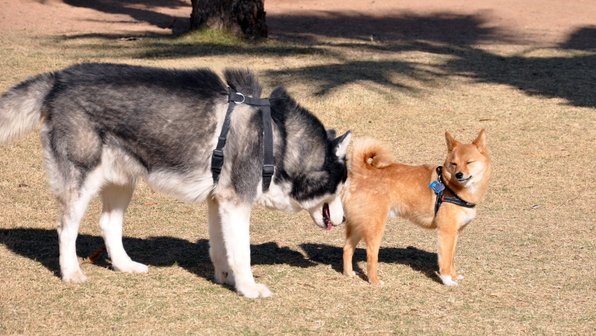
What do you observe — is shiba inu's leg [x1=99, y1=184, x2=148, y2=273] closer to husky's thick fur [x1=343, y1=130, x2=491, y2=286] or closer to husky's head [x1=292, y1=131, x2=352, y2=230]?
husky's head [x1=292, y1=131, x2=352, y2=230]

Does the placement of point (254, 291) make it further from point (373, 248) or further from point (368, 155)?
point (368, 155)

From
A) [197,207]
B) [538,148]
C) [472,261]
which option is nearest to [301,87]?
[538,148]

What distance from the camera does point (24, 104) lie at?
6.80 metres

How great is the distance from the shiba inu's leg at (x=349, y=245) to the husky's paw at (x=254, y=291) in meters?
0.86

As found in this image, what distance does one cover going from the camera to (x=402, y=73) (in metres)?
14.5

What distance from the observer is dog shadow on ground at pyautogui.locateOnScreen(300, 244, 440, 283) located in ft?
25.1

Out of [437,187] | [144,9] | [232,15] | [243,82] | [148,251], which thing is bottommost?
[144,9]

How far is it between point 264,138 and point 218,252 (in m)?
0.94

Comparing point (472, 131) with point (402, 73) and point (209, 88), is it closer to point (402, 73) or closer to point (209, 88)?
point (402, 73)

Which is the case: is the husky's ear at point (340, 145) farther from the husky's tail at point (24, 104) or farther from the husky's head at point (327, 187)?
the husky's tail at point (24, 104)

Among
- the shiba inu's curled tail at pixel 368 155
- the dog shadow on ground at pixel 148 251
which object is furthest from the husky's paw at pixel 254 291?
the shiba inu's curled tail at pixel 368 155

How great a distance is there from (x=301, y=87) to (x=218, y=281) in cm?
671

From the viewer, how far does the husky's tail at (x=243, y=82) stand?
6.77 metres

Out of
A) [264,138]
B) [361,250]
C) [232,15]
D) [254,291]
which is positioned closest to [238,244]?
[254,291]
